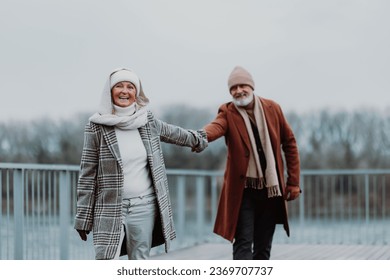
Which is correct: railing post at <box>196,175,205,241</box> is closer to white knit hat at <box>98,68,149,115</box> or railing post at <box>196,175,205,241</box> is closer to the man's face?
the man's face

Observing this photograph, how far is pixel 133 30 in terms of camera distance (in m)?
19.5

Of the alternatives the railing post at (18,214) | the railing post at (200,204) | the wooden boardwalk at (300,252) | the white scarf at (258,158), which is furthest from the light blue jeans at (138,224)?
the railing post at (200,204)

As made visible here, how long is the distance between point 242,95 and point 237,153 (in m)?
0.33

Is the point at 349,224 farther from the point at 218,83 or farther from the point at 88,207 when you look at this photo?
the point at 218,83

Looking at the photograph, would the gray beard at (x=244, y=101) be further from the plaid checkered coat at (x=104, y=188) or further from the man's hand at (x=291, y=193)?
the plaid checkered coat at (x=104, y=188)

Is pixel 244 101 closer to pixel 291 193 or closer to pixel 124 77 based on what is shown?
pixel 291 193

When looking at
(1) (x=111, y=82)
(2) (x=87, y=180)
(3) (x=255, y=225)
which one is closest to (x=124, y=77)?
(1) (x=111, y=82)

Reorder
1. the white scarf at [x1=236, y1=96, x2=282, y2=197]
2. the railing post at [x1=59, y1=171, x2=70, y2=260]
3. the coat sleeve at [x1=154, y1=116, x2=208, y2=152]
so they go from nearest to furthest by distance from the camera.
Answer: the coat sleeve at [x1=154, y1=116, x2=208, y2=152]
the white scarf at [x1=236, y1=96, x2=282, y2=197]
the railing post at [x1=59, y1=171, x2=70, y2=260]

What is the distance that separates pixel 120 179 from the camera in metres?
3.23

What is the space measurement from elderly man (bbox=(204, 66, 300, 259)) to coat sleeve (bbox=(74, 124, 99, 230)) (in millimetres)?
892

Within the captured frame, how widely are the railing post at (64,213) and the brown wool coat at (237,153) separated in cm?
142

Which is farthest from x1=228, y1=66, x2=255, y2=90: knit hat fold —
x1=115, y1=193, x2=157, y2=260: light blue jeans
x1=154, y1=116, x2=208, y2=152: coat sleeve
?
x1=115, y1=193, x2=157, y2=260: light blue jeans

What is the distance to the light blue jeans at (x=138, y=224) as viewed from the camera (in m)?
3.27

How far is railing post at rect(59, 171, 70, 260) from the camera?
17.0ft
